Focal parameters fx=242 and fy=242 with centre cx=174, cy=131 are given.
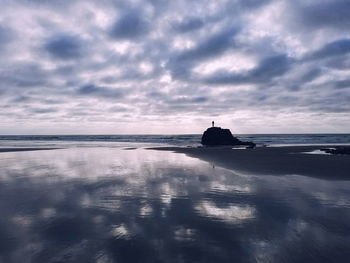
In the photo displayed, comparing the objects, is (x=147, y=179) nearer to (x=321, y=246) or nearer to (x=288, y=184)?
(x=288, y=184)

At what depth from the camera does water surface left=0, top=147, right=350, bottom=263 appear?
5547mm

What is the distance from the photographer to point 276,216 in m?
7.92

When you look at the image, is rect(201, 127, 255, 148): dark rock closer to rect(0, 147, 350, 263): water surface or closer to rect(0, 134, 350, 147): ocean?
rect(0, 134, 350, 147): ocean

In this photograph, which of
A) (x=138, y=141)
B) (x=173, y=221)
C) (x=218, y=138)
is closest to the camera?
(x=173, y=221)

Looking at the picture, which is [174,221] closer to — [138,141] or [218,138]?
[218,138]

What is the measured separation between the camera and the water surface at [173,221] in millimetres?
5547

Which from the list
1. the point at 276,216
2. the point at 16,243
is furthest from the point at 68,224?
the point at 276,216

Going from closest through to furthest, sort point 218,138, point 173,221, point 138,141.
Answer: point 173,221
point 218,138
point 138,141

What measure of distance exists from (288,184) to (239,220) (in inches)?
256

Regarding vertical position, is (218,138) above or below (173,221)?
above

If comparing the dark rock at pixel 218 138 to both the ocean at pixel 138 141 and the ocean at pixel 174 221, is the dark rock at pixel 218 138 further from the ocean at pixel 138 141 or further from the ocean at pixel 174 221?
the ocean at pixel 174 221

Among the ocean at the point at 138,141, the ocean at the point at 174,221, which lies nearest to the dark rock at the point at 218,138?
the ocean at the point at 138,141

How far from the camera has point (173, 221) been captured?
24.6 feet

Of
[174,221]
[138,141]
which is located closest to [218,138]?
[138,141]
